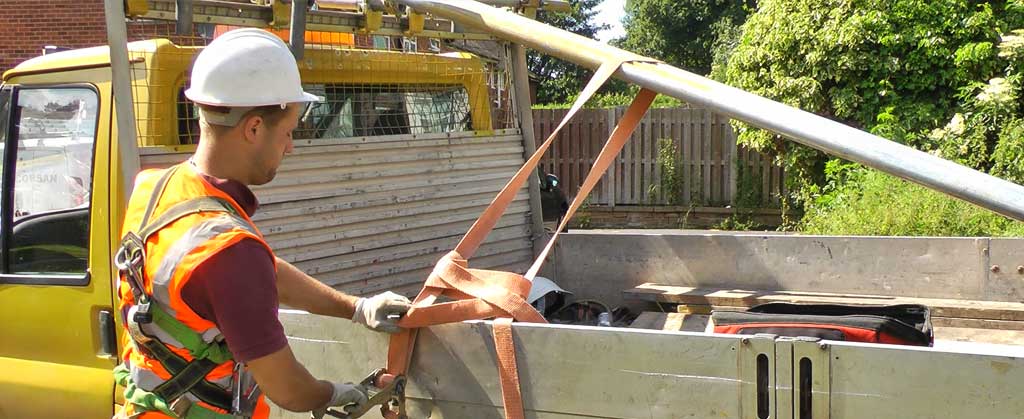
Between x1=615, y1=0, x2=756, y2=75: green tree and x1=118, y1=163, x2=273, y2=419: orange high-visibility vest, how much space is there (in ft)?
95.6

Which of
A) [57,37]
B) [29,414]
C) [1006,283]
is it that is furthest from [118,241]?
[57,37]

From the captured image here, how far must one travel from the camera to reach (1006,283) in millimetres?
3957

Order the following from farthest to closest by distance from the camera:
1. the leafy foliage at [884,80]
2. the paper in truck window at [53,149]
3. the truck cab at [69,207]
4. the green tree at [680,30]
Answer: the green tree at [680,30] → the leafy foliage at [884,80] → the paper in truck window at [53,149] → the truck cab at [69,207]

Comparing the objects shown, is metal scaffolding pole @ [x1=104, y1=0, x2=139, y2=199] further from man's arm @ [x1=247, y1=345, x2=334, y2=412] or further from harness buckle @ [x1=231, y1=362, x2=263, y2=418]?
man's arm @ [x1=247, y1=345, x2=334, y2=412]

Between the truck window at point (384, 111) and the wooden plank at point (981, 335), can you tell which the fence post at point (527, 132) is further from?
the wooden plank at point (981, 335)

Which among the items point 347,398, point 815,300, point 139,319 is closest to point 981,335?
point 815,300

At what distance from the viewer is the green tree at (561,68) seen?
3206cm

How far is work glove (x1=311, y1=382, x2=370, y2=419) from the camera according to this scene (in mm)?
2291

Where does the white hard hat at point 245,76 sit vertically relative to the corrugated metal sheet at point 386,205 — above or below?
above

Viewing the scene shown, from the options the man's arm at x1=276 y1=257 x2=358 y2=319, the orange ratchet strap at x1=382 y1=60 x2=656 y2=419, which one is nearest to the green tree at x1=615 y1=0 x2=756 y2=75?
the orange ratchet strap at x1=382 y1=60 x2=656 y2=419

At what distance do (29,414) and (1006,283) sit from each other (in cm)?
391

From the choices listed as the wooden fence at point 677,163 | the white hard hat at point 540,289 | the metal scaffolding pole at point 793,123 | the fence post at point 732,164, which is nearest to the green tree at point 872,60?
the wooden fence at point 677,163

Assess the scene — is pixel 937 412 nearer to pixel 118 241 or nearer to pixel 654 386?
pixel 654 386

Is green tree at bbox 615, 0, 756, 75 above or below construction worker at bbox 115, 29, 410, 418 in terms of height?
above
